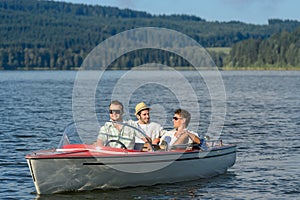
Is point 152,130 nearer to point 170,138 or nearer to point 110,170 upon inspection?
point 170,138

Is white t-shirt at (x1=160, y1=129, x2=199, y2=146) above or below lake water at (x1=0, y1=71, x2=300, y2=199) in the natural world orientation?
above

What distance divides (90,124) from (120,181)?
163 cm

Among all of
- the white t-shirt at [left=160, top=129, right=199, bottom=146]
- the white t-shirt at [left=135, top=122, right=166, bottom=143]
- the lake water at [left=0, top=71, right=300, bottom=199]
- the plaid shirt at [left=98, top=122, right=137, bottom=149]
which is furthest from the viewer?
the white t-shirt at [left=135, top=122, right=166, bottom=143]

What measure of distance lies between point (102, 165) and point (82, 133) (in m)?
1.12

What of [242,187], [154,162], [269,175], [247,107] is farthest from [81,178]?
[247,107]

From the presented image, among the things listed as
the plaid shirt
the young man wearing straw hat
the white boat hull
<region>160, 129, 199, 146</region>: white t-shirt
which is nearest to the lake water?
the white boat hull

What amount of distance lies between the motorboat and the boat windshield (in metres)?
0.02

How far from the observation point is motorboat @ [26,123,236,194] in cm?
1549

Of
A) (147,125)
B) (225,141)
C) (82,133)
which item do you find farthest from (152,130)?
(225,141)

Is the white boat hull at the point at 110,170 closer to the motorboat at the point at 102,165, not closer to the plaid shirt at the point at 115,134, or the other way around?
the motorboat at the point at 102,165

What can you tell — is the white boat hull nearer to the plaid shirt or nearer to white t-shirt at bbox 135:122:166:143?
the plaid shirt

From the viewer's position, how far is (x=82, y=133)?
1642cm

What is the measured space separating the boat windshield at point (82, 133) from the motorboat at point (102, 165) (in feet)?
0.08

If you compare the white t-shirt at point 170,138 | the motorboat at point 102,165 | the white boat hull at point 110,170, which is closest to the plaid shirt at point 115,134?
the motorboat at point 102,165
